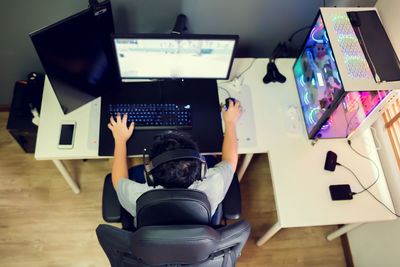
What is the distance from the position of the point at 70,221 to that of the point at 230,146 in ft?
4.13

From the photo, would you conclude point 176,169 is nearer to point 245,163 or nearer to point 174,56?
point 174,56

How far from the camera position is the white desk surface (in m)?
1.60

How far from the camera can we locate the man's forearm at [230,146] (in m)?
1.62

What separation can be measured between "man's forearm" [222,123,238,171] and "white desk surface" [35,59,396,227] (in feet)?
0.22

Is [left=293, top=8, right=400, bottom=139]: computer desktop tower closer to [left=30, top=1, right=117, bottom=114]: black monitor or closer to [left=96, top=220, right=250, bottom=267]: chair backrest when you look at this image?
[left=96, top=220, right=250, bottom=267]: chair backrest

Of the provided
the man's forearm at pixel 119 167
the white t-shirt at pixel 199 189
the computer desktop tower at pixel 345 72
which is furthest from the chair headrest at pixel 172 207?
the computer desktop tower at pixel 345 72

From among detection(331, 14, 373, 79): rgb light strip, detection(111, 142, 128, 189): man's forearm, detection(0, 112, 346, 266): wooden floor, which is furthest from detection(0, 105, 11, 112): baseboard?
detection(331, 14, 373, 79): rgb light strip

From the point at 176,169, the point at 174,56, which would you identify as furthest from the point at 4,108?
the point at 176,169

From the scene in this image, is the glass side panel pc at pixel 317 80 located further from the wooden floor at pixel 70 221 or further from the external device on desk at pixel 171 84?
the wooden floor at pixel 70 221

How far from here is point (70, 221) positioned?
2168mm

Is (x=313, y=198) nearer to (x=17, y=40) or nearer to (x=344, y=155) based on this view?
(x=344, y=155)

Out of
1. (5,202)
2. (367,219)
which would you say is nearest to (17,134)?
(5,202)

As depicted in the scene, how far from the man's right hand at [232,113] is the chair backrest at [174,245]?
A: 645mm

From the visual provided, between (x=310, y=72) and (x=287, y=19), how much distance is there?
16.4 inches
